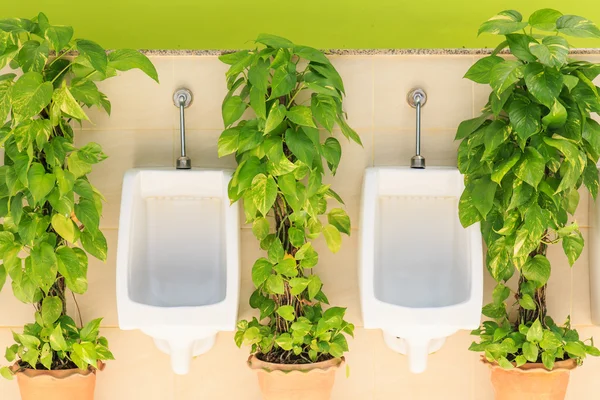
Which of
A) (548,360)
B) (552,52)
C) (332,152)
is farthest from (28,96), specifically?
(548,360)

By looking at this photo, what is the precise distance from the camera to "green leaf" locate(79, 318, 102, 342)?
2.20 meters

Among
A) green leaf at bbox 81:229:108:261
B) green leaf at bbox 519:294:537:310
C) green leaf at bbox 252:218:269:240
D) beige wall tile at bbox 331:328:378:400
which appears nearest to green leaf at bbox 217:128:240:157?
green leaf at bbox 252:218:269:240

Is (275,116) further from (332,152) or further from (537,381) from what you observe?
(537,381)

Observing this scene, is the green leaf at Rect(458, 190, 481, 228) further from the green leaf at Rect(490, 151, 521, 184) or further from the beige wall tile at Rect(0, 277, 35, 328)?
the beige wall tile at Rect(0, 277, 35, 328)

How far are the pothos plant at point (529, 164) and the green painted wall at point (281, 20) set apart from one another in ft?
1.90

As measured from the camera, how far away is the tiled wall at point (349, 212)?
235 cm

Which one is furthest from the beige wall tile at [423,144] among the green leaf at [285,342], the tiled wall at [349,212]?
the green leaf at [285,342]

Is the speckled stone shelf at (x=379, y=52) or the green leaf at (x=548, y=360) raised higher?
the speckled stone shelf at (x=379, y=52)

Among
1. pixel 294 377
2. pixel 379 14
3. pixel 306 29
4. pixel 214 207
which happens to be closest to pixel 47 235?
pixel 214 207

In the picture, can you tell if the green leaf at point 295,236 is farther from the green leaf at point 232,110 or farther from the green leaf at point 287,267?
the green leaf at point 232,110

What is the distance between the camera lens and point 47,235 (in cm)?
210

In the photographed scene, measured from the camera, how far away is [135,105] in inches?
93.1

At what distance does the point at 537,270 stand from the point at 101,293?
4.81 ft

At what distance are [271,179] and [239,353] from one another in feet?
2.42
